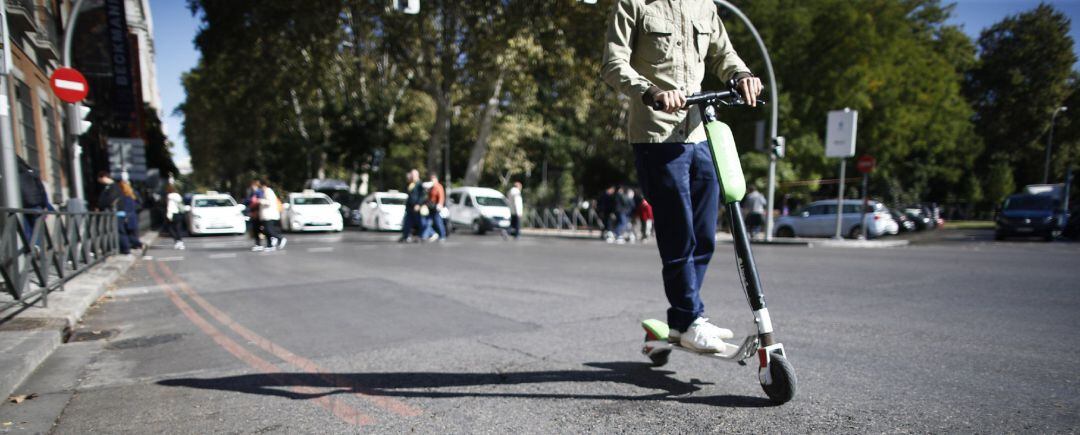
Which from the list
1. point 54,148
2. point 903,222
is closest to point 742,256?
point 54,148

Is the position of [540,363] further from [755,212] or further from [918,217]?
[918,217]

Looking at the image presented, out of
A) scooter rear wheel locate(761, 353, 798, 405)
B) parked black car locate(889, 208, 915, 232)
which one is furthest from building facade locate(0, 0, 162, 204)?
parked black car locate(889, 208, 915, 232)

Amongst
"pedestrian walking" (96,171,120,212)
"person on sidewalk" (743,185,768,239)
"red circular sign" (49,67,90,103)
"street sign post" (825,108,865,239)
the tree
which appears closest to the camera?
"red circular sign" (49,67,90,103)

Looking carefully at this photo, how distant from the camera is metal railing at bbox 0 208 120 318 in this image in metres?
4.54

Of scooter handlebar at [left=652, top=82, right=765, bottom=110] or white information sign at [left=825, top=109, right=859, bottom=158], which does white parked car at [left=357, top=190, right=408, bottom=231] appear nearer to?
white information sign at [left=825, top=109, right=859, bottom=158]

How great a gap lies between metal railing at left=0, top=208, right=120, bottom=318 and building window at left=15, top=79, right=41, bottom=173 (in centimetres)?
655

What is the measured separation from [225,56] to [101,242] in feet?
65.8

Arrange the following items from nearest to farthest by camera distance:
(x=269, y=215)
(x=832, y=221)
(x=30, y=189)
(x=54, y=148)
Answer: (x=30, y=189) → (x=269, y=215) → (x=54, y=148) → (x=832, y=221)

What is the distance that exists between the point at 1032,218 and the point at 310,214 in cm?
2340

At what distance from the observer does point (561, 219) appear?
28922 millimetres

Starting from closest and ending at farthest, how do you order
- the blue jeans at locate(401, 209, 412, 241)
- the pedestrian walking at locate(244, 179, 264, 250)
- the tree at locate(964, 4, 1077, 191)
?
the pedestrian walking at locate(244, 179, 264, 250) → the blue jeans at locate(401, 209, 412, 241) → the tree at locate(964, 4, 1077, 191)

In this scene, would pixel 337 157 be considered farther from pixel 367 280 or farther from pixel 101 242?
pixel 367 280

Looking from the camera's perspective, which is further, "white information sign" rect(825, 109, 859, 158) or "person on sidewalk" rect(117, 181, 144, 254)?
"white information sign" rect(825, 109, 859, 158)

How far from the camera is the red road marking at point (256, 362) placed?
98.4 inches
